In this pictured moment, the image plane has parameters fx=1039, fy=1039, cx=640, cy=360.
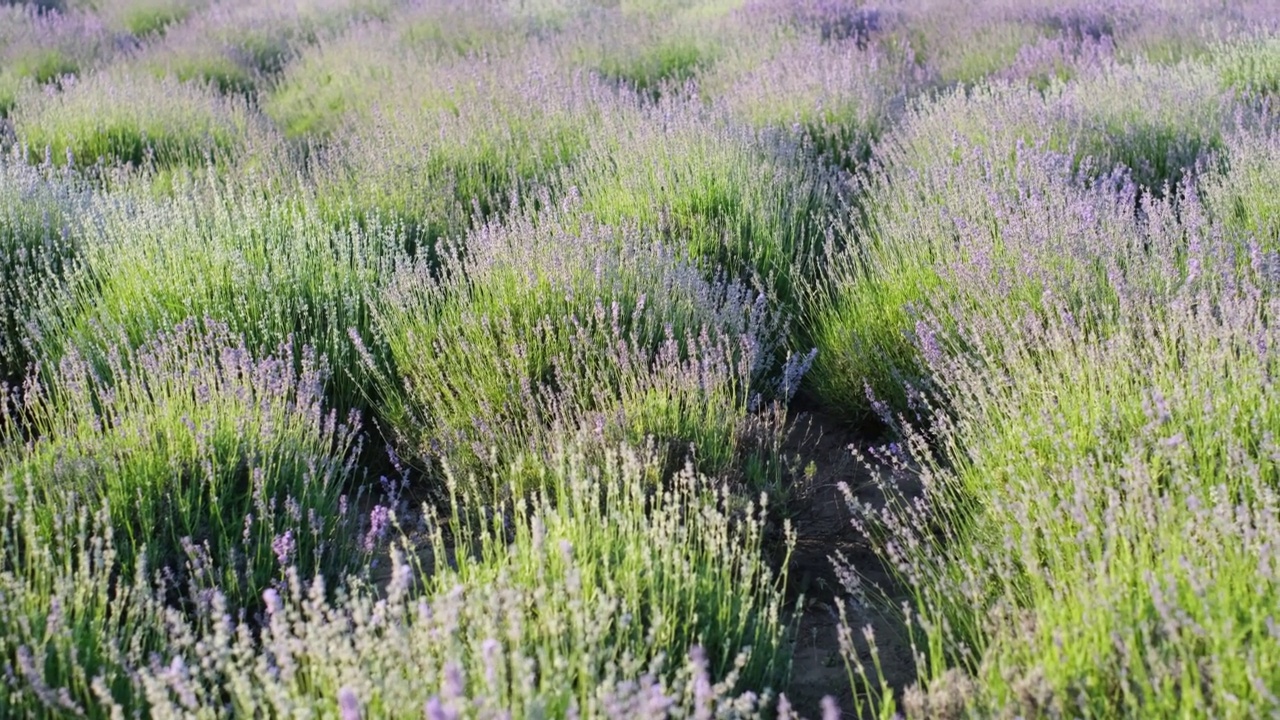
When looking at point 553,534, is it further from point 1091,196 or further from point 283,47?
point 283,47

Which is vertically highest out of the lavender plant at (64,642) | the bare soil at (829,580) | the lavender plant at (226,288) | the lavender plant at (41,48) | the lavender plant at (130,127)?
the lavender plant at (41,48)

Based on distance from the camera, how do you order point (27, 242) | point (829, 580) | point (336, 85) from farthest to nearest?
point (336, 85)
point (27, 242)
point (829, 580)

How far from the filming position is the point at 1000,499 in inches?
109

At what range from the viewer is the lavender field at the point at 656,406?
6.59 ft

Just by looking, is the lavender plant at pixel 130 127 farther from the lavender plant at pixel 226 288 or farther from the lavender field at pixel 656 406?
the lavender plant at pixel 226 288

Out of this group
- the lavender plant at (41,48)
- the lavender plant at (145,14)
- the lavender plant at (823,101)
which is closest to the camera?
the lavender plant at (823,101)

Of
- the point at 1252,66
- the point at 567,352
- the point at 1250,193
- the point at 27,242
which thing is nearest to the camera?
the point at 567,352

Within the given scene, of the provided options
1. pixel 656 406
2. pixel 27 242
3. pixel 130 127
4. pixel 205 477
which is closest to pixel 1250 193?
pixel 656 406

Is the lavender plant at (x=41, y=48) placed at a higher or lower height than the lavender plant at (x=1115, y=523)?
higher

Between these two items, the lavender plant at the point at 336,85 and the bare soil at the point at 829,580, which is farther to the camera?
the lavender plant at the point at 336,85

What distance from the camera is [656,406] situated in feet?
11.0

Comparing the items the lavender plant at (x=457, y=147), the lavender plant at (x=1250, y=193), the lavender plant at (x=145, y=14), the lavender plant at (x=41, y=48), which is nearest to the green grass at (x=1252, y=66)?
the lavender plant at (x=1250, y=193)

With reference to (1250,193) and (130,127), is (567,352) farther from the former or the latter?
(130,127)

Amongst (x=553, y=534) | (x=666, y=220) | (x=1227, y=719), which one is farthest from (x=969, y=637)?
(x=666, y=220)
